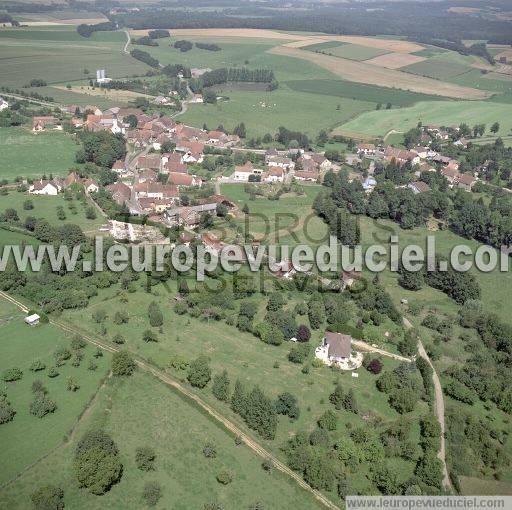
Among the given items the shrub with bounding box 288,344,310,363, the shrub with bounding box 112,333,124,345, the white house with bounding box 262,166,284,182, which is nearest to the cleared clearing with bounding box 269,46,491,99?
the white house with bounding box 262,166,284,182

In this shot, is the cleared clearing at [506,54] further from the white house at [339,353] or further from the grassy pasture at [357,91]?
the white house at [339,353]

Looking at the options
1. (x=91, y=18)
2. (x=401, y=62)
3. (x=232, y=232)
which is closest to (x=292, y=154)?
(x=232, y=232)

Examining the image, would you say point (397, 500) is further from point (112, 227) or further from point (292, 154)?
point (292, 154)

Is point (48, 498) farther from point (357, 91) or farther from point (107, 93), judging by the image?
point (357, 91)

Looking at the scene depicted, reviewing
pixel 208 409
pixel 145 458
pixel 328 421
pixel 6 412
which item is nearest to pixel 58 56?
pixel 6 412

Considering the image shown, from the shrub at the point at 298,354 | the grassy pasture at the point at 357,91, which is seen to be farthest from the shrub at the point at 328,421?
the grassy pasture at the point at 357,91

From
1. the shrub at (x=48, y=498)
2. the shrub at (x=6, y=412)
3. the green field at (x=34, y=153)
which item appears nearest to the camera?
the shrub at (x=48, y=498)

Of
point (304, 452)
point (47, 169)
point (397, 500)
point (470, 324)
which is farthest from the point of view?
point (47, 169)
